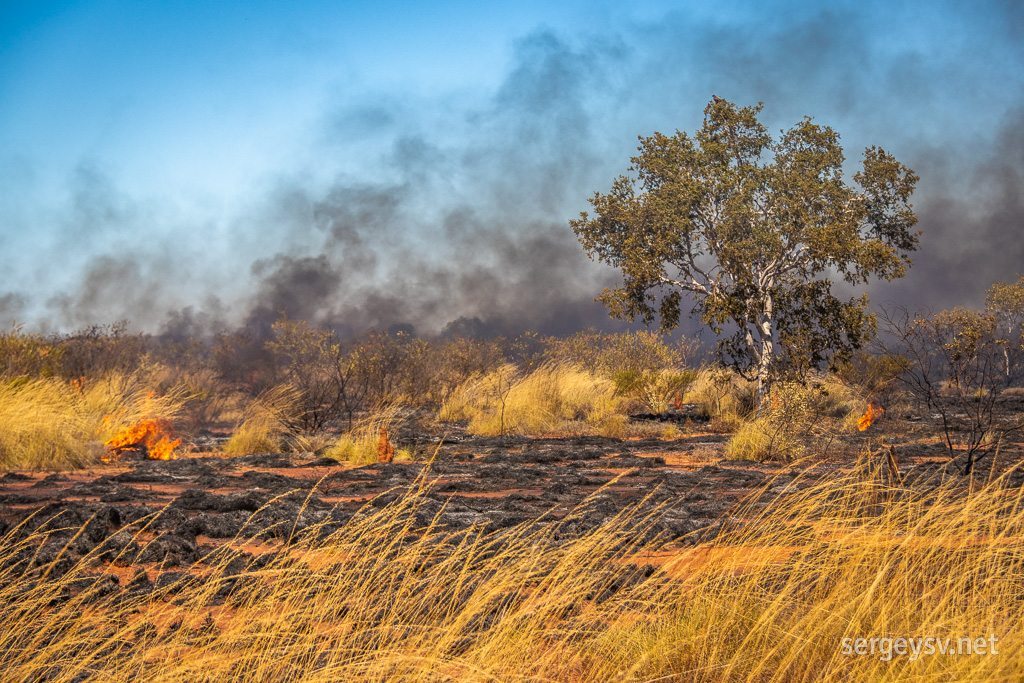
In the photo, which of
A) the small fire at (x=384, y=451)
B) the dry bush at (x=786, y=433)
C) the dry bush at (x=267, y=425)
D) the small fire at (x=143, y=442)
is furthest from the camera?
the dry bush at (x=267, y=425)


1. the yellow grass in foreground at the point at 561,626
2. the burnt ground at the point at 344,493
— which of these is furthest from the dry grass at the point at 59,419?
the yellow grass in foreground at the point at 561,626

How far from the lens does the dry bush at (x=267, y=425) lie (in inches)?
440

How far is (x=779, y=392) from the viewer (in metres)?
13.3

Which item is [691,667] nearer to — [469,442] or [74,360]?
[469,442]

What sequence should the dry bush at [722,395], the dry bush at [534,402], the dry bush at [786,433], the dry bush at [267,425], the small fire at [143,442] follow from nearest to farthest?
the dry bush at [786,433]
the small fire at [143,442]
the dry bush at [267,425]
the dry bush at [534,402]
the dry bush at [722,395]

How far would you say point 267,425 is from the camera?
11773mm

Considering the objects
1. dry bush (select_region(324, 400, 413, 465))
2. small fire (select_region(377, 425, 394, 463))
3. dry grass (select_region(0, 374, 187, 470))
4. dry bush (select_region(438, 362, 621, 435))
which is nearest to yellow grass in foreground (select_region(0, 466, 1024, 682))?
small fire (select_region(377, 425, 394, 463))

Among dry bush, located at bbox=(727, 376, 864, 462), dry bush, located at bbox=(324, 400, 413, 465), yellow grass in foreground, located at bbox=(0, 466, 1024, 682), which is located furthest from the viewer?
dry bush, located at bbox=(324, 400, 413, 465)

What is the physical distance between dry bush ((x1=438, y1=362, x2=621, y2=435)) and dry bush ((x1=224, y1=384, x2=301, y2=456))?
3.39m

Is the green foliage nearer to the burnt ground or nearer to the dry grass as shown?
the dry grass

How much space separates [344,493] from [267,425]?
5127 millimetres

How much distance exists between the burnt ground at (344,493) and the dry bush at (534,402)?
1.73 m

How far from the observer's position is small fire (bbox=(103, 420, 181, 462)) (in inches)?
411

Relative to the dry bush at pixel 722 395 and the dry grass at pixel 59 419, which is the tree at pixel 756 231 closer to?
the dry bush at pixel 722 395
